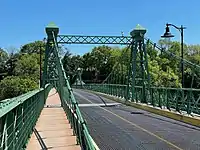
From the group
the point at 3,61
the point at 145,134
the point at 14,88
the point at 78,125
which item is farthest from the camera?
the point at 3,61

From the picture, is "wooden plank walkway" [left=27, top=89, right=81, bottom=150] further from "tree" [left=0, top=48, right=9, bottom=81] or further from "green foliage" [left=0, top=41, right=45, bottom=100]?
"tree" [left=0, top=48, right=9, bottom=81]

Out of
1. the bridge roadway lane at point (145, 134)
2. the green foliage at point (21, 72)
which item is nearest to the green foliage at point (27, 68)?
the green foliage at point (21, 72)

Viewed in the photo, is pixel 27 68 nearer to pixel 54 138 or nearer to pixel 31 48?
pixel 31 48

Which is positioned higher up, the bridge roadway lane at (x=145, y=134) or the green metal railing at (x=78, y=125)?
the green metal railing at (x=78, y=125)

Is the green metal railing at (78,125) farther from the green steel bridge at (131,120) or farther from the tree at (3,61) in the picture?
the tree at (3,61)

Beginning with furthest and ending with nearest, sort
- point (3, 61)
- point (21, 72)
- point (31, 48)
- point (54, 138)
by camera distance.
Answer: point (31, 48)
point (3, 61)
point (21, 72)
point (54, 138)

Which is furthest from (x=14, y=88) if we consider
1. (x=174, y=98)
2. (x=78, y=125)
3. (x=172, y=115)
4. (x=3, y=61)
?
(x=3, y=61)

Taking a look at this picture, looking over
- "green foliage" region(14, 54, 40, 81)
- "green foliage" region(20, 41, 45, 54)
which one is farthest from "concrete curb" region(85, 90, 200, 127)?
"green foliage" region(20, 41, 45, 54)

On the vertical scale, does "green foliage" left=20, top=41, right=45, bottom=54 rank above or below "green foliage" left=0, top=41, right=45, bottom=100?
above

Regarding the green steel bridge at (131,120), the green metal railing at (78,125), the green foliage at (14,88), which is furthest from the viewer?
the green foliage at (14,88)

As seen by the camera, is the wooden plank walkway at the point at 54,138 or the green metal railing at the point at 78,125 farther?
the wooden plank walkway at the point at 54,138

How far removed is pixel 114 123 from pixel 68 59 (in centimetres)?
9714

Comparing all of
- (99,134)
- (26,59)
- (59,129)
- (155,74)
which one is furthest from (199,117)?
(26,59)

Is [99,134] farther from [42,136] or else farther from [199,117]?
[199,117]
